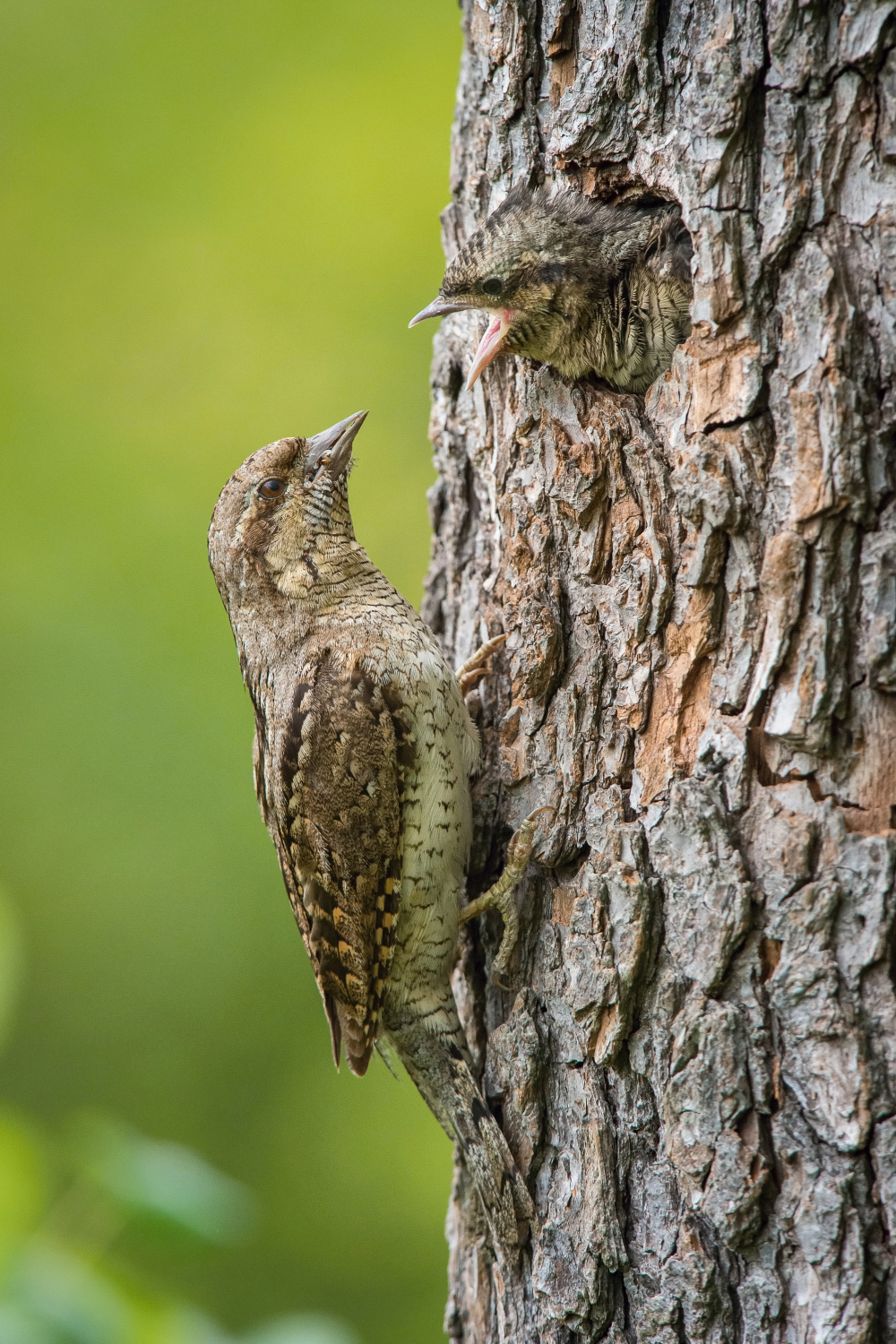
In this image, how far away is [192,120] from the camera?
217 inches

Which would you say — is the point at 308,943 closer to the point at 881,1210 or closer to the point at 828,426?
the point at 881,1210

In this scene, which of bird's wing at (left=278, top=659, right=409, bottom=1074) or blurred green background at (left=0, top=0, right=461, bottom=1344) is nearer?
bird's wing at (left=278, top=659, right=409, bottom=1074)

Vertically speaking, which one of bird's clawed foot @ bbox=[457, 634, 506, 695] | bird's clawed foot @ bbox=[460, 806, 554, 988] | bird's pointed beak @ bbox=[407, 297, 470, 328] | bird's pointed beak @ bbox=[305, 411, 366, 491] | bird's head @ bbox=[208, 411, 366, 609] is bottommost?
bird's clawed foot @ bbox=[460, 806, 554, 988]

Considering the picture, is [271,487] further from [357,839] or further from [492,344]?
[357,839]

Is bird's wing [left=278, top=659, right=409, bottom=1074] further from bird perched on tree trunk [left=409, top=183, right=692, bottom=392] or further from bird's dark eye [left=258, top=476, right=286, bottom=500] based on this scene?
bird perched on tree trunk [left=409, top=183, right=692, bottom=392]

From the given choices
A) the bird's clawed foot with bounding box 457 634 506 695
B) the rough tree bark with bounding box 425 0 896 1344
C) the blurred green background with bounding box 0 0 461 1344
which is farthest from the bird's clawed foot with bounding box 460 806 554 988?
the blurred green background with bounding box 0 0 461 1344

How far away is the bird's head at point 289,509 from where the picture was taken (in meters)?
2.91

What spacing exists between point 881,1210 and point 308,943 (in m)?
1.51

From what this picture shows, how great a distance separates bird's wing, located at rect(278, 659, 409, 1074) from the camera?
2.68 m

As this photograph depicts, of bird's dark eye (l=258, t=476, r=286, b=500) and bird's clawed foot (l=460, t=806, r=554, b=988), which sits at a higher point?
bird's dark eye (l=258, t=476, r=286, b=500)

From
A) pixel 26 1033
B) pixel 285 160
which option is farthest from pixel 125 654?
pixel 285 160

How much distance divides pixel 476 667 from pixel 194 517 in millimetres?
3024

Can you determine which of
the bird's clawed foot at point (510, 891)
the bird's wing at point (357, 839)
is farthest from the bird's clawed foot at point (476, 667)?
the bird's clawed foot at point (510, 891)

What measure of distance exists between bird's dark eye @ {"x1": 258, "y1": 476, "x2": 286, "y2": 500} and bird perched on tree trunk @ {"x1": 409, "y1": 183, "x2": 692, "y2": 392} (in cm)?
71
